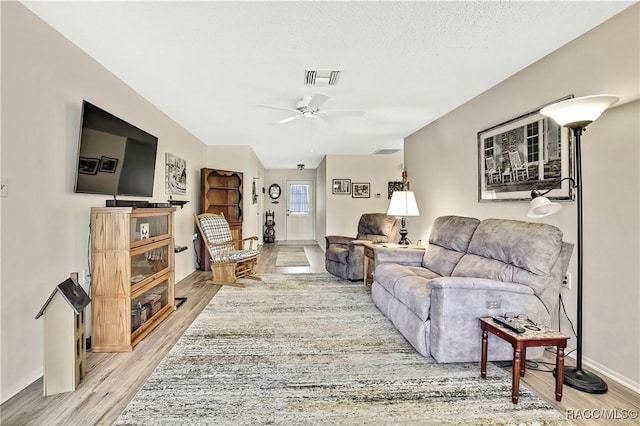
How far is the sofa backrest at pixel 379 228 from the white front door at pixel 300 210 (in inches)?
196

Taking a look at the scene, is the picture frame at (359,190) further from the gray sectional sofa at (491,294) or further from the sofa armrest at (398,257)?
the gray sectional sofa at (491,294)

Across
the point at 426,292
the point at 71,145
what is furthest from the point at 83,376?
the point at 426,292

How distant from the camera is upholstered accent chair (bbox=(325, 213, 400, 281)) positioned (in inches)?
181

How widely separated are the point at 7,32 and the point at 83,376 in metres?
2.19

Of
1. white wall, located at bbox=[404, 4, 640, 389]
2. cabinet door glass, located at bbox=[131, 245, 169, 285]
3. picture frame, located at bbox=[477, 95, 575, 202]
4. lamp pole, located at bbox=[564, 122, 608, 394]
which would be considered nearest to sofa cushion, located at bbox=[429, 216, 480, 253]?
picture frame, located at bbox=[477, 95, 575, 202]

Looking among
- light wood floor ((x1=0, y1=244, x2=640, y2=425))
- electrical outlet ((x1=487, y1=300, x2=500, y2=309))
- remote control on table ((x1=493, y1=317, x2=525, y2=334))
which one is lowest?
light wood floor ((x1=0, y1=244, x2=640, y2=425))

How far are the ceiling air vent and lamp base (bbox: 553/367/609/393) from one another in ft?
9.27

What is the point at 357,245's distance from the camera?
15.1 ft

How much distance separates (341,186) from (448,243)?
4.18 metres

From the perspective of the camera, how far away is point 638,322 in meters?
1.91

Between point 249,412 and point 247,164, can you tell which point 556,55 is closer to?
point 249,412

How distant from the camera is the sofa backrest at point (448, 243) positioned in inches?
122

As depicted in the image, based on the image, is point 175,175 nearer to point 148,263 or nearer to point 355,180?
point 148,263

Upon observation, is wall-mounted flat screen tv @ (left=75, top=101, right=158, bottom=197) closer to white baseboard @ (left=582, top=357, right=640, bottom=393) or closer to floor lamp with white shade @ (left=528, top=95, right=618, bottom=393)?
floor lamp with white shade @ (left=528, top=95, right=618, bottom=393)
